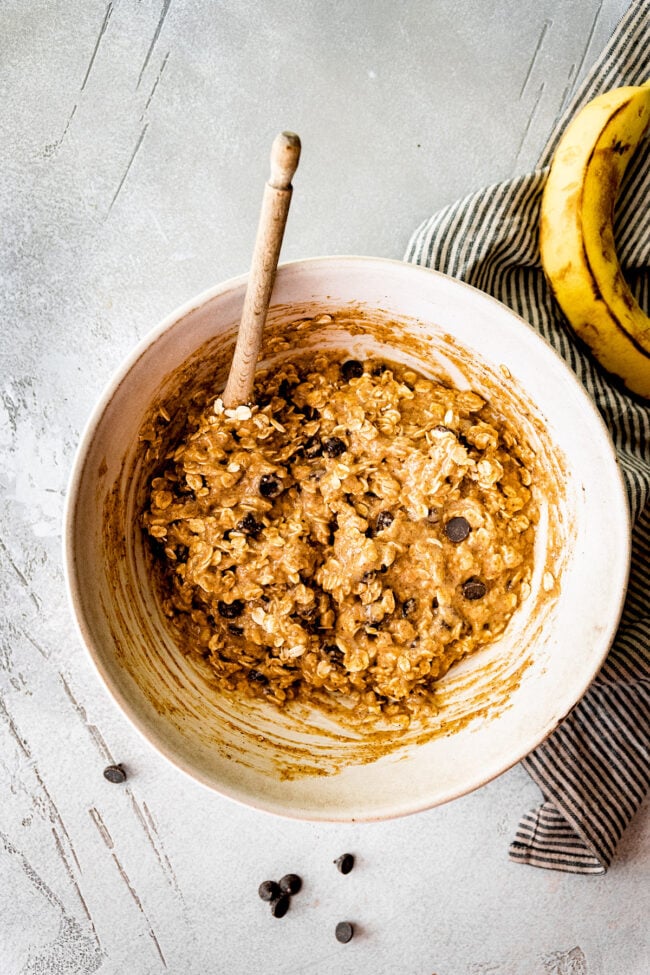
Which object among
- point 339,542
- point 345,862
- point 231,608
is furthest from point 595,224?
point 345,862

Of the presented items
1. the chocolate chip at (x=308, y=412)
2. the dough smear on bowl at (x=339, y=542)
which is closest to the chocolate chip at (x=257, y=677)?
the dough smear on bowl at (x=339, y=542)

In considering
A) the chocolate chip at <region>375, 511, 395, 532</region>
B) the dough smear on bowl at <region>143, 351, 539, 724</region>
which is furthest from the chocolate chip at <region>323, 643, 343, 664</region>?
the chocolate chip at <region>375, 511, 395, 532</region>

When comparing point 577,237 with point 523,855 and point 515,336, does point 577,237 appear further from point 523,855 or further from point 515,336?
point 523,855

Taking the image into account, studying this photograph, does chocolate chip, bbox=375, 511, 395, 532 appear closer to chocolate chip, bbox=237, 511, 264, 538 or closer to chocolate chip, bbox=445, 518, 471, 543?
chocolate chip, bbox=445, 518, 471, 543

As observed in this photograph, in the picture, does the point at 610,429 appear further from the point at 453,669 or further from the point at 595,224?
the point at 453,669

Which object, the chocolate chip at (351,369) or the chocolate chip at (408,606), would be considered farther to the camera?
the chocolate chip at (351,369)

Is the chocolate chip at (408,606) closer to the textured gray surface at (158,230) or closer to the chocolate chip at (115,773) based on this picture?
the textured gray surface at (158,230)

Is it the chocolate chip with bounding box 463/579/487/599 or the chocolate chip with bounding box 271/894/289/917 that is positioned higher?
the chocolate chip with bounding box 463/579/487/599
